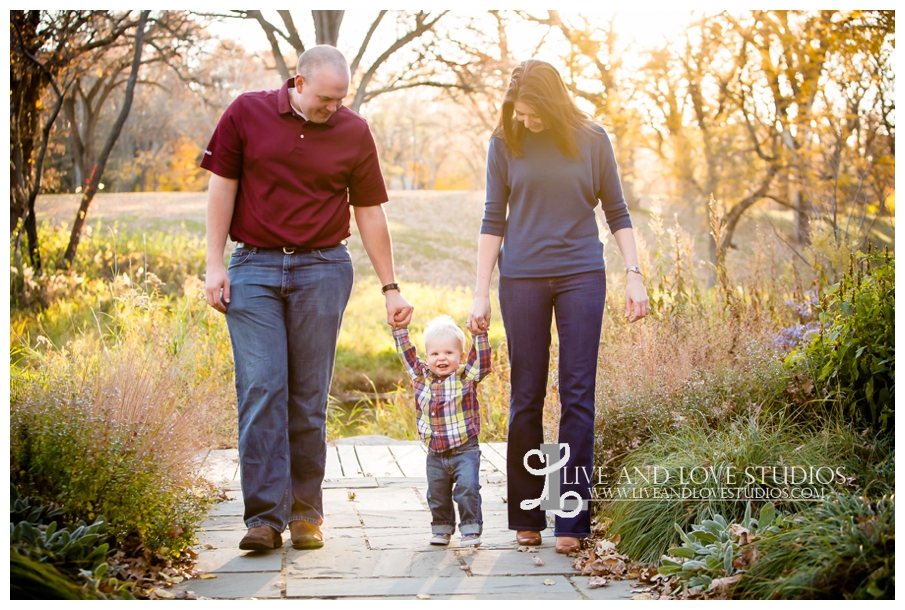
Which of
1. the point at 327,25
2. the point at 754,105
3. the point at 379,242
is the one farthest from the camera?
the point at 754,105

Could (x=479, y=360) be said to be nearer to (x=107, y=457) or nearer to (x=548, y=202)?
(x=548, y=202)

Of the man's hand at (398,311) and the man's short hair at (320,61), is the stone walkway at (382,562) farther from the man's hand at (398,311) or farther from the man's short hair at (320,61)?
the man's short hair at (320,61)

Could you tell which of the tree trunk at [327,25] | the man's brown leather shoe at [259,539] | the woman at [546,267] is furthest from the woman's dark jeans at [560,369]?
the tree trunk at [327,25]

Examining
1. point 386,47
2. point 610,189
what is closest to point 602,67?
point 386,47

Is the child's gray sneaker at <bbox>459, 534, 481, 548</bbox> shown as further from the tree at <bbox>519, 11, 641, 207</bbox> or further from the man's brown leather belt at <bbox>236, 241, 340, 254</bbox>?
the tree at <bbox>519, 11, 641, 207</bbox>

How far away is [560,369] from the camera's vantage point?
3221mm

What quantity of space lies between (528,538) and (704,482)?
27.5 inches

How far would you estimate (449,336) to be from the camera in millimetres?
3314

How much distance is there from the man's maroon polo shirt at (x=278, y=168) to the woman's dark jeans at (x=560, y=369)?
77 centimetres

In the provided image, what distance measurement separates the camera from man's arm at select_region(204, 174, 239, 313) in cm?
310

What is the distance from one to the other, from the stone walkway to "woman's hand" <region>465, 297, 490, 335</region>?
0.85m

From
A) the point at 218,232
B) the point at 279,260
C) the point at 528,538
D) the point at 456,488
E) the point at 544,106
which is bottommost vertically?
the point at 528,538

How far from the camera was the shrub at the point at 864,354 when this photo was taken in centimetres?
348
